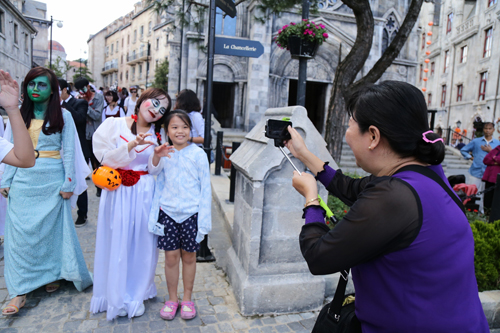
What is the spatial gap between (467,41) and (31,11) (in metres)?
53.1

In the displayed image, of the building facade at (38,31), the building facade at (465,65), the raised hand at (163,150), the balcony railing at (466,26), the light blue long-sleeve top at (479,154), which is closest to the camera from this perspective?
the raised hand at (163,150)

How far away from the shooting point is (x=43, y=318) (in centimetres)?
319

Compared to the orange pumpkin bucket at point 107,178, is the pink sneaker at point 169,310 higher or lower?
lower

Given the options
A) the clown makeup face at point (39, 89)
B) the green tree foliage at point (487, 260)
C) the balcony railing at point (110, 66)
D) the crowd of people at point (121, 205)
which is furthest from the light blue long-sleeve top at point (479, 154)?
the balcony railing at point (110, 66)

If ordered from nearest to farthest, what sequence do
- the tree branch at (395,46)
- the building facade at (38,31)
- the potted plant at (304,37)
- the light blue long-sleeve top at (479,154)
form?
the potted plant at (304,37)
the tree branch at (395,46)
the light blue long-sleeve top at (479,154)
the building facade at (38,31)

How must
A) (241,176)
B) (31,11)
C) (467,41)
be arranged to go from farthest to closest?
(31,11), (467,41), (241,176)

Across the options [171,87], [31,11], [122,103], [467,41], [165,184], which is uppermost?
[31,11]

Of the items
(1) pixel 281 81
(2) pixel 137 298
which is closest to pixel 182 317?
(2) pixel 137 298

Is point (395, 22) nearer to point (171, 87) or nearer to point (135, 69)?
point (171, 87)

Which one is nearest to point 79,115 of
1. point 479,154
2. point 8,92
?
point 8,92

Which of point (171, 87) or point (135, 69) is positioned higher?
point (135, 69)

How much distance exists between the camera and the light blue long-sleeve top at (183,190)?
3209 mm

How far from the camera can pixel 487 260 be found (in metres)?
3.59

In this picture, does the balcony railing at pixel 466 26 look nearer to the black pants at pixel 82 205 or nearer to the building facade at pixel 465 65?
the building facade at pixel 465 65
